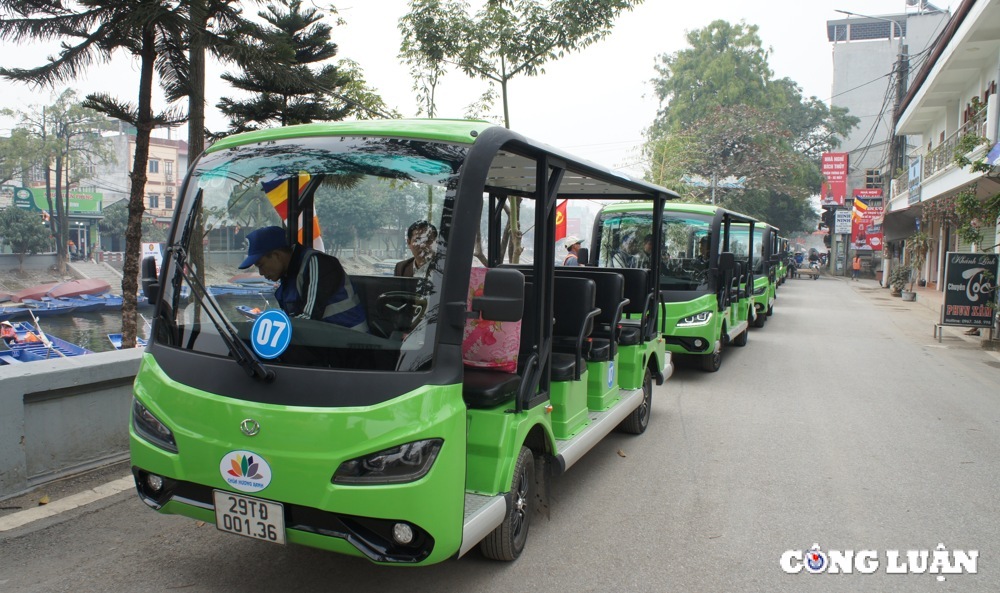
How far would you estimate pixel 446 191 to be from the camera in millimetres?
3119

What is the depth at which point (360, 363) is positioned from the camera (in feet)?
9.75

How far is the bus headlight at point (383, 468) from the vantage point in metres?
2.74

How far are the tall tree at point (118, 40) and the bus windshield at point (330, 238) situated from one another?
11.4 ft

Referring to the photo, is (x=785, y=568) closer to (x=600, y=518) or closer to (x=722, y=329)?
(x=600, y=518)

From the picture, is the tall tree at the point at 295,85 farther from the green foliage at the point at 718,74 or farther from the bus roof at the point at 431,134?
the green foliage at the point at 718,74

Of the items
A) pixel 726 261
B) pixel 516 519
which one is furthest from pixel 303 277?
pixel 726 261

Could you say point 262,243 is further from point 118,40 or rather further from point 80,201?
point 80,201

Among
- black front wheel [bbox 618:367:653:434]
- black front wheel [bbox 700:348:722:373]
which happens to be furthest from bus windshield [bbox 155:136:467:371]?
black front wheel [bbox 700:348:722:373]

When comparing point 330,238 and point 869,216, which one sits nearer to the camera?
point 330,238

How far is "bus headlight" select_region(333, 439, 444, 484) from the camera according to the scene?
2.74 metres

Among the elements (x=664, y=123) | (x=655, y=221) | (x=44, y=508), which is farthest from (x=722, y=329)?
(x=664, y=123)

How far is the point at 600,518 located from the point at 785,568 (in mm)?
1082

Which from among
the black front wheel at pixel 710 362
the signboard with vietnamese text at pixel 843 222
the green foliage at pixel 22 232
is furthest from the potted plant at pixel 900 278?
the green foliage at pixel 22 232

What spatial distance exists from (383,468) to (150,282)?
5.52 ft
